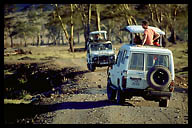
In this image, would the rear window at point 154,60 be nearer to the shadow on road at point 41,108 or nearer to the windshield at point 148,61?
the windshield at point 148,61

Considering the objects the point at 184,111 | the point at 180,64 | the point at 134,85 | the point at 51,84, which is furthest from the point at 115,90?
the point at 180,64

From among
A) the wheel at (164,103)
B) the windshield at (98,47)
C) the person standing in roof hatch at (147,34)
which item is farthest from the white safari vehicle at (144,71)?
the windshield at (98,47)

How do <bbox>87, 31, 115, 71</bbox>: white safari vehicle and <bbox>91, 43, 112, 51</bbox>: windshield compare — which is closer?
<bbox>87, 31, 115, 71</bbox>: white safari vehicle

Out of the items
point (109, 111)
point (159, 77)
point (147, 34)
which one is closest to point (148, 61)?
point (159, 77)

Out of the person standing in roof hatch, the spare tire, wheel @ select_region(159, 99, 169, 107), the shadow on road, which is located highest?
the person standing in roof hatch

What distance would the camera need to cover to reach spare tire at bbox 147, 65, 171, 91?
1099cm

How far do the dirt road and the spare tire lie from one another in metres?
0.98

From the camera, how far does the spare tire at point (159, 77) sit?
11.0 metres

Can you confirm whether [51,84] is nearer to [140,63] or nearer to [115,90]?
[115,90]

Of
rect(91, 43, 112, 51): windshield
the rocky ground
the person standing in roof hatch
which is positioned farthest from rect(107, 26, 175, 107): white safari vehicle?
rect(91, 43, 112, 51): windshield

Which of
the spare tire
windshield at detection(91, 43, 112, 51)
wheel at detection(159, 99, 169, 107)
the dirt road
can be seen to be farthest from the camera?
windshield at detection(91, 43, 112, 51)

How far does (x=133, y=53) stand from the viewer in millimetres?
11422

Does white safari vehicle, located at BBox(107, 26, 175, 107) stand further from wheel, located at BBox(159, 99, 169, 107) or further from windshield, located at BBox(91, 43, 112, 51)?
windshield, located at BBox(91, 43, 112, 51)

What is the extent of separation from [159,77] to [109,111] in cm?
197
